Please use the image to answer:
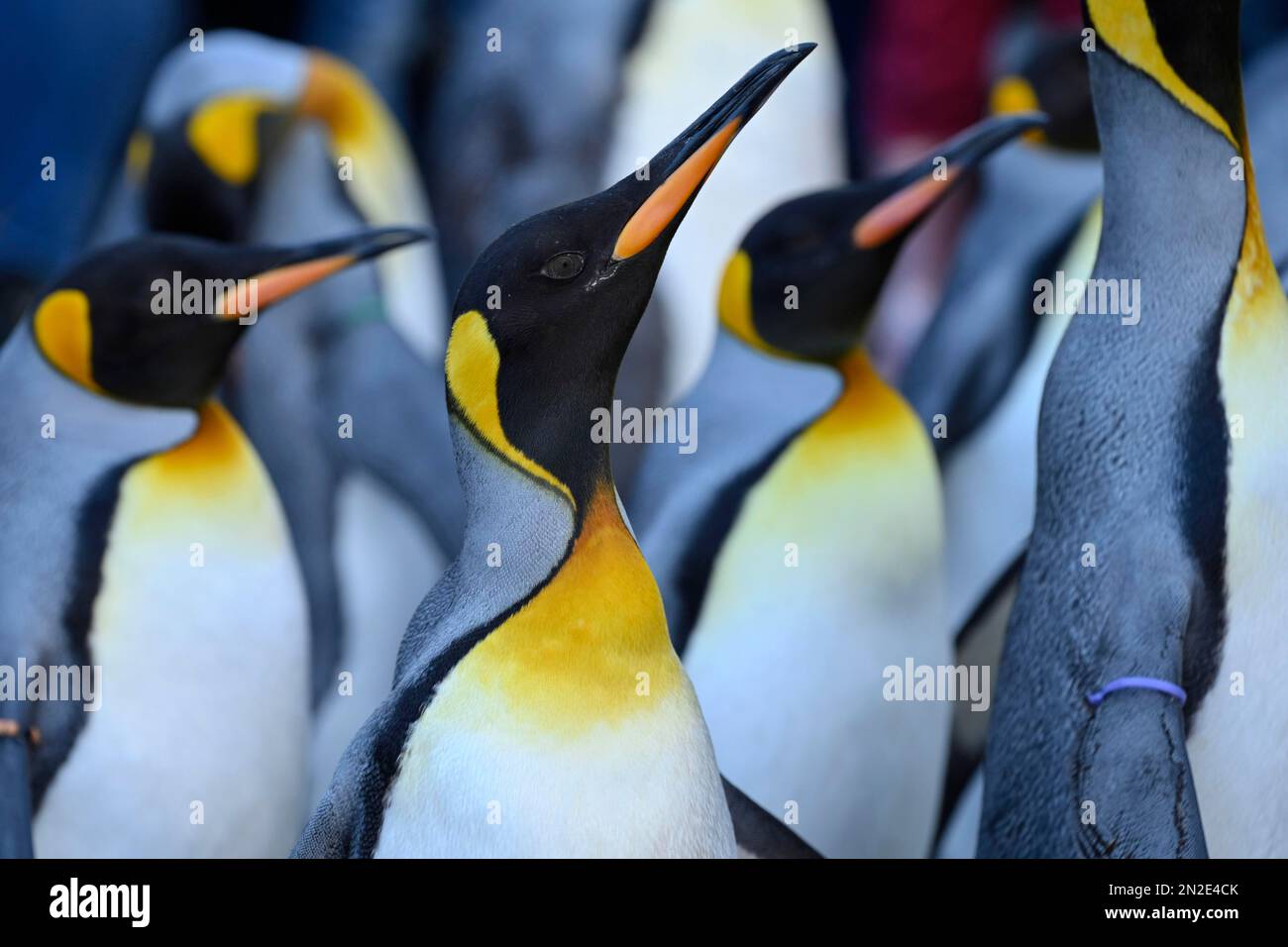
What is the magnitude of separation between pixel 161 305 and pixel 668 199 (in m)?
0.68

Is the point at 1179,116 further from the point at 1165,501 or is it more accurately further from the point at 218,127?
Answer: the point at 218,127

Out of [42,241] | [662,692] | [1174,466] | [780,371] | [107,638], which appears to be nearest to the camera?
[662,692]

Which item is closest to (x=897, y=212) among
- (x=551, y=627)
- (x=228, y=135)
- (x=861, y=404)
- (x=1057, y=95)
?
(x=861, y=404)

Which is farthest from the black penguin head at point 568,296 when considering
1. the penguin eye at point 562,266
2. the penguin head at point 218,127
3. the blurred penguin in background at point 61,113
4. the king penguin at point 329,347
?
the blurred penguin in background at point 61,113

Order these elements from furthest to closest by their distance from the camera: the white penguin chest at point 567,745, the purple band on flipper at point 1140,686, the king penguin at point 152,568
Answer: the king penguin at point 152,568
the purple band on flipper at point 1140,686
the white penguin chest at point 567,745

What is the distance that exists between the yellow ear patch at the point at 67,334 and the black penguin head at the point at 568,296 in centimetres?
60

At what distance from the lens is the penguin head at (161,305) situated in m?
1.75

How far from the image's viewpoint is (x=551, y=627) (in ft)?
4.34

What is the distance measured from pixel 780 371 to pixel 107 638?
2.57 feet

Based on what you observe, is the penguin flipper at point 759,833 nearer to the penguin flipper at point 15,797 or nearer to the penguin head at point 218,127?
the penguin flipper at point 15,797

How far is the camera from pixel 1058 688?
4.97ft

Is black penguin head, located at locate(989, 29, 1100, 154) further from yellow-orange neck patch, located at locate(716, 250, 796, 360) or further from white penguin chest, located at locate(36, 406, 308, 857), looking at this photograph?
white penguin chest, located at locate(36, 406, 308, 857)
